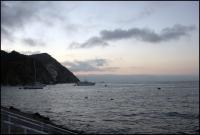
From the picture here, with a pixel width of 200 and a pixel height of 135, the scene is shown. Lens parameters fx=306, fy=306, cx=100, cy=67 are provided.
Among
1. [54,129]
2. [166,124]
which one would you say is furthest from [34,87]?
[54,129]

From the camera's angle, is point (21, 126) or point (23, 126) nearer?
point (23, 126)

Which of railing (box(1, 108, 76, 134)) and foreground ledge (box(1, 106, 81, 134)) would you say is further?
railing (box(1, 108, 76, 134))

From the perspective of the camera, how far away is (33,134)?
1533cm

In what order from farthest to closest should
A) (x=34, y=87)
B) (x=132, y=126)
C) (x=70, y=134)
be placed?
(x=34, y=87) → (x=132, y=126) → (x=70, y=134)

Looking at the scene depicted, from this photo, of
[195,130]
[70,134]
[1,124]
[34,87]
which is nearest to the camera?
[1,124]

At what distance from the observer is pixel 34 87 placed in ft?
650

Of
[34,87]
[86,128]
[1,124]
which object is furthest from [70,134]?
[34,87]

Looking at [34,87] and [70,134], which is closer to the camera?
[70,134]

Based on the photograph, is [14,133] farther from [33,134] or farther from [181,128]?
[181,128]

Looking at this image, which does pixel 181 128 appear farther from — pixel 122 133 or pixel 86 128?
pixel 86 128

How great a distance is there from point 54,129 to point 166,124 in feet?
77.4

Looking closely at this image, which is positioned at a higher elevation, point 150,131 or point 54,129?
point 54,129

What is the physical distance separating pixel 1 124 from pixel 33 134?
9.28ft

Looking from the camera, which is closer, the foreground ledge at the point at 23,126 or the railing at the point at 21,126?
the foreground ledge at the point at 23,126
